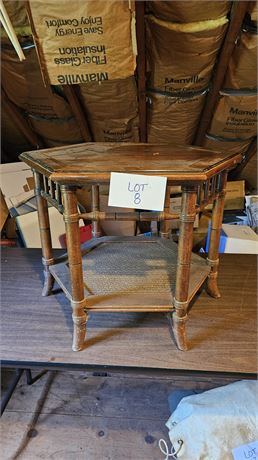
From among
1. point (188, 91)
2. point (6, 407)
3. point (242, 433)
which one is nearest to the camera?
point (242, 433)

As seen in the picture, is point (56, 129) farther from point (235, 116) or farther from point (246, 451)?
point (246, 451)

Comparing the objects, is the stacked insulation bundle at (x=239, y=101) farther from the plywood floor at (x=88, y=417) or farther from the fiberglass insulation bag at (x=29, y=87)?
the plywood floor at (x=88, y=417)

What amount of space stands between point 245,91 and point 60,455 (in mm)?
1974

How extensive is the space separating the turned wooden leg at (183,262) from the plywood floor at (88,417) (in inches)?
16.8

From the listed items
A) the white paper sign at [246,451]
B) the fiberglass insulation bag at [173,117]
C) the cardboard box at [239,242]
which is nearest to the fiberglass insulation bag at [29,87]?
the fiberglass insulation bag at [173,117]

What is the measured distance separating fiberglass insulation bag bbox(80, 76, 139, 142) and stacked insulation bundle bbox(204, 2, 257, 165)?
498 millimetres

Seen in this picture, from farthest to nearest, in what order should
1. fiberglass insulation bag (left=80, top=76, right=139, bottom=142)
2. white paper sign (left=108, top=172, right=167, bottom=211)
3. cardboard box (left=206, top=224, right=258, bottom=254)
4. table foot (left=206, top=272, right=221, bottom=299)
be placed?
1. cardboard box (left=206, top=224, right=258, bottom=254)
2. fiberglass insulation bag (left=80, top=76, right=139, bottom=142)
3. table foot (left=206, top=272, right=221, bottom=299)
4. white paper sign (left=108, top=172, right=167, bottom=211)

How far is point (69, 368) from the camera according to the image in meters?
1.00

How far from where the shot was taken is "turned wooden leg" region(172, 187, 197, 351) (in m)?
0.86

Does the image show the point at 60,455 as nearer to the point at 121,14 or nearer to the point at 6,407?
the point at 6,407

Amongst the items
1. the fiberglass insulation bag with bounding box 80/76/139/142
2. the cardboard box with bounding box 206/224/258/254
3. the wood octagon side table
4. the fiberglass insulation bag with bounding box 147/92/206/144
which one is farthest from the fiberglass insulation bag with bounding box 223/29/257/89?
the cardboard box with bounding box 206/224/258/254

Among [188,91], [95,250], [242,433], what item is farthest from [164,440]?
[188,91]

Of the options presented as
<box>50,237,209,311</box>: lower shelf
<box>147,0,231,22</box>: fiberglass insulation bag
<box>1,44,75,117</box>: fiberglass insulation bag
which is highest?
<box>147,0,231,22</box>: fiberglass insulation bag

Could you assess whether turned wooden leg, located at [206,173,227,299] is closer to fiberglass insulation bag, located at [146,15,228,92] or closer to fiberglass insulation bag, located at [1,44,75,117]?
fiberglass insulation bag, located at [146,15,228,92]
